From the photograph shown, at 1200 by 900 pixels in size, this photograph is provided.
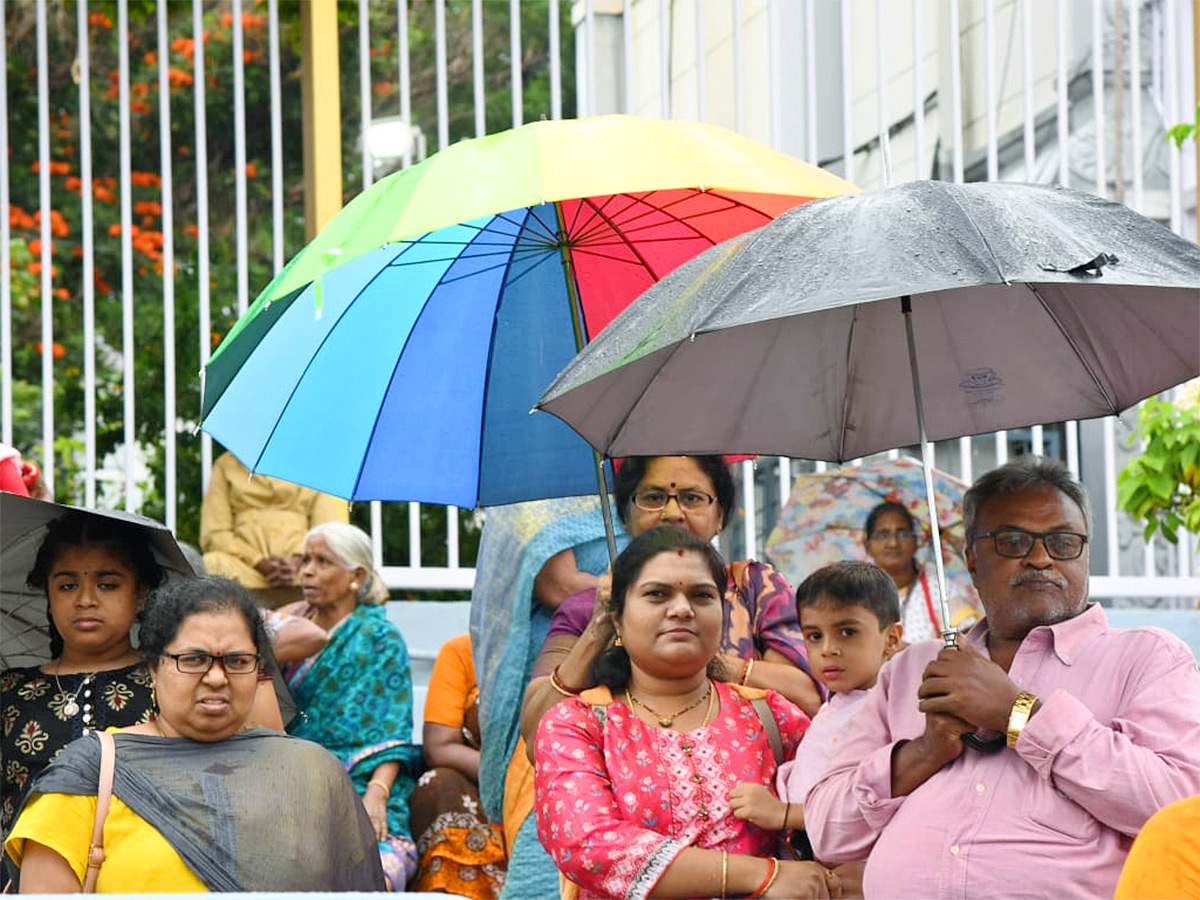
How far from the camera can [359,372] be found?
4453mm

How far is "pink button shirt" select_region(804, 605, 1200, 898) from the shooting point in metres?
3.24

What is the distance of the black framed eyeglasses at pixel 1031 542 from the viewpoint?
11.6 ft

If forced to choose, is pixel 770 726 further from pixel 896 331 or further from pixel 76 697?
pixel 76 697

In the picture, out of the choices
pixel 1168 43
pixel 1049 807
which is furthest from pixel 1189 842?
pixel 1168 43

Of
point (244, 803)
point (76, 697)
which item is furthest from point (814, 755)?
point (76, 697)

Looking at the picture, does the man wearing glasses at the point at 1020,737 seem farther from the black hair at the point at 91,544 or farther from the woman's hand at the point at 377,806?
the woman's hand at the point at 377,806

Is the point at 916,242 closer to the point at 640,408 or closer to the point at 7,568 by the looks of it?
the point at 640,408

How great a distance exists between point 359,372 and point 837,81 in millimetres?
4420

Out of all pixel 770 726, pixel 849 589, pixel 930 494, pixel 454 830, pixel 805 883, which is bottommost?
pixel 454 830

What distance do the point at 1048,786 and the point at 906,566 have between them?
2547 mm

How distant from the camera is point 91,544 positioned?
441 centimetres

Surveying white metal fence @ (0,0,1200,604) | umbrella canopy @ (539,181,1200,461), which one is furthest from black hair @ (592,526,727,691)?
white metal fence @ (0,0,1200,604)

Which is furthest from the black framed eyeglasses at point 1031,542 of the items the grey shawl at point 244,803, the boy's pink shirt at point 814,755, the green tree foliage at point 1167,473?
the green tree foliage at point 1167,473

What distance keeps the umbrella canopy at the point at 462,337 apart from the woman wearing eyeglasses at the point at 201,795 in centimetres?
55
